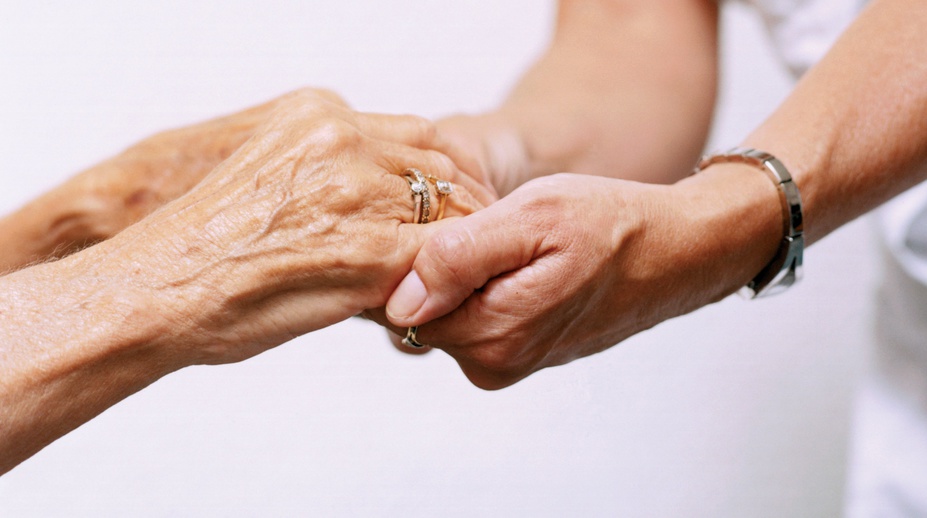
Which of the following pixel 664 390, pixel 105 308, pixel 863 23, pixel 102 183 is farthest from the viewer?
pixel 664 390

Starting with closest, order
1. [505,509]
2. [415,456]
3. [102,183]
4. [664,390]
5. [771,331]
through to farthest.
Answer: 1. [102,183]
2. [505,509]
3. [415,456]
4. [664,390]
5. [771,331]

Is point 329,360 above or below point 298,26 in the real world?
below

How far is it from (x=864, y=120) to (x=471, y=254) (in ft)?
1.30

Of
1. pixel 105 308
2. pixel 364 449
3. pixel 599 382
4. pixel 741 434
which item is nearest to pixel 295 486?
pixel 364 449

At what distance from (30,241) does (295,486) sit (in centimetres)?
50

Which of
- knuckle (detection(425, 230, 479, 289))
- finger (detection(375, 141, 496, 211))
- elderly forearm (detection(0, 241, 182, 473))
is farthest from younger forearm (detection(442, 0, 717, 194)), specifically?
elderly forearm (detection(0, 241, 182, 473))

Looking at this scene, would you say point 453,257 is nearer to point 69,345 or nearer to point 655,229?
point 655,229

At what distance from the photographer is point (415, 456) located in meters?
1.31

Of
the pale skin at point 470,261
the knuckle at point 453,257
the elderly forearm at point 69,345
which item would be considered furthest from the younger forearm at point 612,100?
the elderly forearm at point 69,345

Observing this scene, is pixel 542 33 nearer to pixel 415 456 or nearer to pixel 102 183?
pixel 415 456

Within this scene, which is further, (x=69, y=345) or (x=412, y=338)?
(x=412, y=338)

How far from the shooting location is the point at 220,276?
753 millimetres

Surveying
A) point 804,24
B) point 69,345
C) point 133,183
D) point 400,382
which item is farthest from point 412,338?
point 804,24

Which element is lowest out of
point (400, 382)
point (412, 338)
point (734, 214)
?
point (400, 382)
